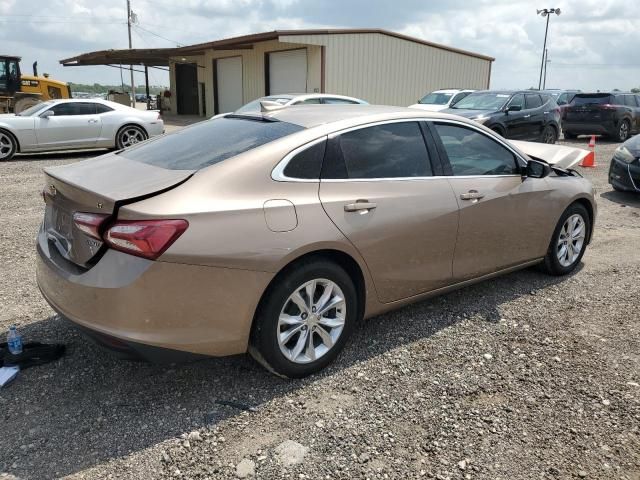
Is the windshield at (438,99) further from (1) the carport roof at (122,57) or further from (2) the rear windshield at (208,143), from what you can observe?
(1) the carport roof at (122,57)

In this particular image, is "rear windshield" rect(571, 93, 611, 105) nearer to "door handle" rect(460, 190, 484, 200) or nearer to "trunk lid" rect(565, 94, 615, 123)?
"trunk lid" rect(565, 94, 615, 123)

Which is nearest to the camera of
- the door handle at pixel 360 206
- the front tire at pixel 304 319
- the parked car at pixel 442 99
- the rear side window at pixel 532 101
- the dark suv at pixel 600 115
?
the front tire at pixel 304 319

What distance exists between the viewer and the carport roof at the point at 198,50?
20.7m

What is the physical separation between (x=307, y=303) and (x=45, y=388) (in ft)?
5.13

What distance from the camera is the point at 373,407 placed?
3.11m

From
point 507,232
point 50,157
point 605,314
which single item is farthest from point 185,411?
point 50,157

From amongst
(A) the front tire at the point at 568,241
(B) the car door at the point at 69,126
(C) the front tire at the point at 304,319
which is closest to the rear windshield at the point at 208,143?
(C) the front tire at the point at 304,319

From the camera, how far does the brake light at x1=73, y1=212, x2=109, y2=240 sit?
2.80 m

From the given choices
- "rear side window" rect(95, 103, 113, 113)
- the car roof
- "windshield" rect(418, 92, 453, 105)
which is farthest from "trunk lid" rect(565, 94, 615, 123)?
the car roof

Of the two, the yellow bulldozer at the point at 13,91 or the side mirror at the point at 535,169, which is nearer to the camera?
the side mirror at the point at 535,169

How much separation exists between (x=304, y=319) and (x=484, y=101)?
12.6m

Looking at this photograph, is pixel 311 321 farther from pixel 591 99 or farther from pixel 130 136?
pixel 591 99

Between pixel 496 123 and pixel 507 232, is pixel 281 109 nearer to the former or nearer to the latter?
pixel 507 232

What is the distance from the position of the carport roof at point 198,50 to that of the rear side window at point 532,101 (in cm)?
874
